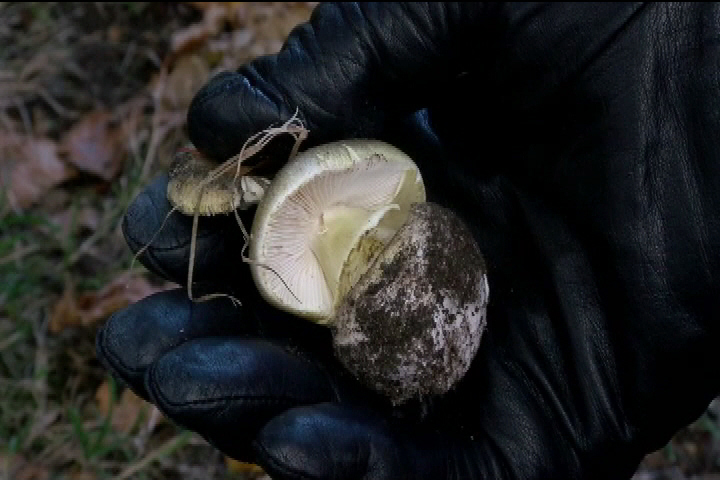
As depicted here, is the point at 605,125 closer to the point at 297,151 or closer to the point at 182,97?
the point at 297,151

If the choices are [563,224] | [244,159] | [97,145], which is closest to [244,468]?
[244,159]

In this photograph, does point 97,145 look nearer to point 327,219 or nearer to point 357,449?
point 327,219

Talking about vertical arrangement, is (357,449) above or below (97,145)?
below

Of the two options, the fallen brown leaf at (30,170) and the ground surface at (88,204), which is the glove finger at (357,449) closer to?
the ground surface at (88,204)

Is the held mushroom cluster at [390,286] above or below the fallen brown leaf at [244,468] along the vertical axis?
above

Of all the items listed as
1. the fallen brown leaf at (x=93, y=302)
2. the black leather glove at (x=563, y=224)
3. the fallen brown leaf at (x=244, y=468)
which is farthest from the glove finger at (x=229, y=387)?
the fallen brown leaf at (x=93, y=302)

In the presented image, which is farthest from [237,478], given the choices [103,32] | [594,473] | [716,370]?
[103,32]
